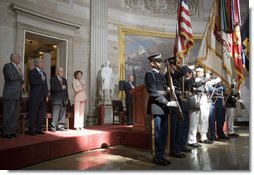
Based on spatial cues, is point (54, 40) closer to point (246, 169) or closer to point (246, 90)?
point (246, 90)

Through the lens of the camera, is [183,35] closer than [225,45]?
No

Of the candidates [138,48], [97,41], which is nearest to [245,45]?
[138,48]

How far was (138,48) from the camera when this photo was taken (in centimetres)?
928

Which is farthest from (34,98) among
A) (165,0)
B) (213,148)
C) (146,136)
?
(165,0)

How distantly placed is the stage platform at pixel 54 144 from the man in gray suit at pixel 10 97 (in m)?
0.22

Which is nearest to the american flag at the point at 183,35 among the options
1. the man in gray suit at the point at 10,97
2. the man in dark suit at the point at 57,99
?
the man in dark suit at the point at 57,99

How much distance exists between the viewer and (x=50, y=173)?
10.3ft

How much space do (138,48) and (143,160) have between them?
20.0 ft

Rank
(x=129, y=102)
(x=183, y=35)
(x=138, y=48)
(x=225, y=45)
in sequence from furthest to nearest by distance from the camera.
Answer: (x=138, y=48) → (x=129, y=102) → (x=183, y=35) → (x=225, y=45)

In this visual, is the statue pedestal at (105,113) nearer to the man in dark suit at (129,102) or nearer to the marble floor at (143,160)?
the man in dark suit at (129,102)

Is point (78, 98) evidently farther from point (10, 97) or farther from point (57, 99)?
point (10, 97)

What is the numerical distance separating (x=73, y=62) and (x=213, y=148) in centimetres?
496

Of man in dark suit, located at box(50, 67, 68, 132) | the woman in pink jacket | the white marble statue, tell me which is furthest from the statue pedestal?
man in dark suit, located at box(50, 67, 68, 132)

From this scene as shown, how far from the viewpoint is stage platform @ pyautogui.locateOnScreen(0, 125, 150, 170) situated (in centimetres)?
314
